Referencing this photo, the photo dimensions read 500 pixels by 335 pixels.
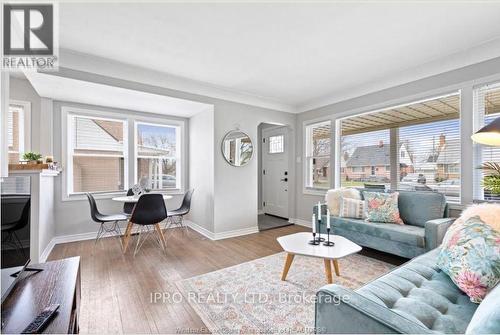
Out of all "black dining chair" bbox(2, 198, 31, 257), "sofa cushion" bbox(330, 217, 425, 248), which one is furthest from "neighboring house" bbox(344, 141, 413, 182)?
"black dining chair" bbox(2, 198, 31, 257)

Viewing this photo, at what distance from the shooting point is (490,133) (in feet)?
5.27

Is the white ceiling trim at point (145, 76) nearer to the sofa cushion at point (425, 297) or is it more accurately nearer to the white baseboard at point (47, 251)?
the white baseboard at point (47, 251)

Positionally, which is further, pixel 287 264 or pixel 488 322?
pixel 287 264

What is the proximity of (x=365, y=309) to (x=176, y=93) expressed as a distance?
11.7ft

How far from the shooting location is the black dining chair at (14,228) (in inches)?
44.4

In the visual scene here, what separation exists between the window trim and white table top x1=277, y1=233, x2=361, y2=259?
10.3 feet

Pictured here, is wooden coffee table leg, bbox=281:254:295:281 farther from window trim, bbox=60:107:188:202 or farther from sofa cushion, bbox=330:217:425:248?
window trim, bbox=60:107:188:202

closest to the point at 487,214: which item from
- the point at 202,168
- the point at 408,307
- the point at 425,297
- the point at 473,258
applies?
the point at 473,258

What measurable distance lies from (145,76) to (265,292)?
10.4 feet

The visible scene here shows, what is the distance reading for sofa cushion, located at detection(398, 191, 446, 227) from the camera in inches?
112

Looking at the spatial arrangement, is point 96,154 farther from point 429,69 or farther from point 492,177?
point 492,177

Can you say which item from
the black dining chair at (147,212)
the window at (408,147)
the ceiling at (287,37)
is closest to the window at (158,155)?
the black dining chair at (147,212)

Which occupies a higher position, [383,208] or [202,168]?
[202,168]

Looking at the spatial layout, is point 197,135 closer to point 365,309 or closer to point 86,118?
point 86,118
